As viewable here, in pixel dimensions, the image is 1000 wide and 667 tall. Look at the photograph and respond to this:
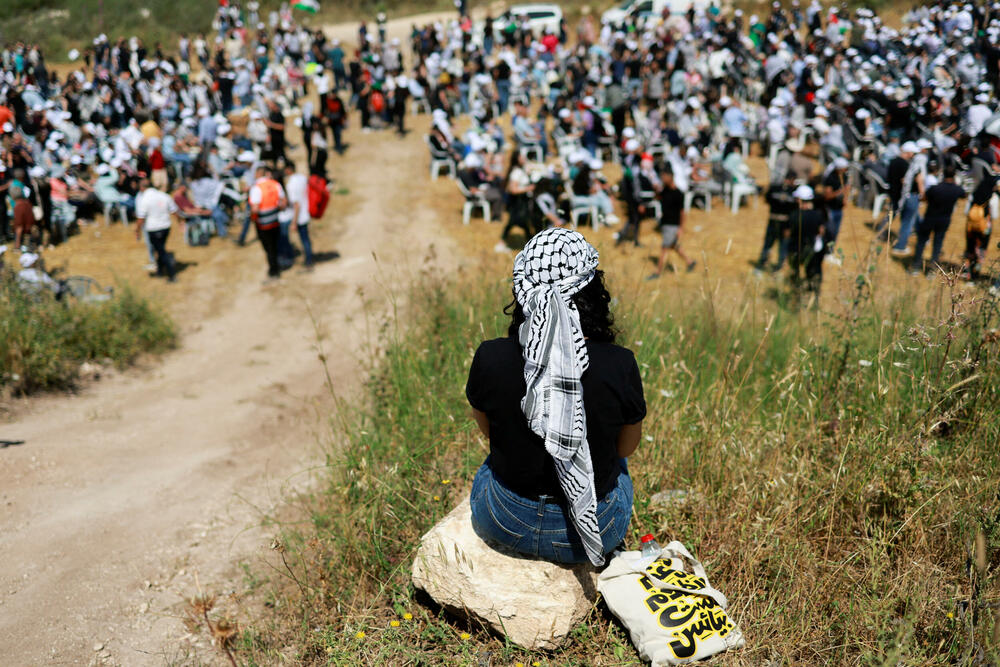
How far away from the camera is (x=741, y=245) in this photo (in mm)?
A: 12109

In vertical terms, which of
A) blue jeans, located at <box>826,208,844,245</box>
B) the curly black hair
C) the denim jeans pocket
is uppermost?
the curly black hair

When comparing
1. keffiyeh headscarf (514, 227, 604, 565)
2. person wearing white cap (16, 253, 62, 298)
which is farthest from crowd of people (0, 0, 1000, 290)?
keffiyeh headscarf (514, 227, 604, 565)

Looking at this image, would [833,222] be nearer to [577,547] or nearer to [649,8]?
[577,547]

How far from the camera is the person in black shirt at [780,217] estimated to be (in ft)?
33.3

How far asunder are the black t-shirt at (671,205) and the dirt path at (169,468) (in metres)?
3.76

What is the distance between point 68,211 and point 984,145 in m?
16.0

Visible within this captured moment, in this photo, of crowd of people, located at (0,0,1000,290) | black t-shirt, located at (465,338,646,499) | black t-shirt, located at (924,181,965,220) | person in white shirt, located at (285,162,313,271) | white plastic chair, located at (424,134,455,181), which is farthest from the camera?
white plastic chair, located at (424,134,455,181)

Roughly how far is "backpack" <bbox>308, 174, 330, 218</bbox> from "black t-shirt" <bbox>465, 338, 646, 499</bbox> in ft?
30.4

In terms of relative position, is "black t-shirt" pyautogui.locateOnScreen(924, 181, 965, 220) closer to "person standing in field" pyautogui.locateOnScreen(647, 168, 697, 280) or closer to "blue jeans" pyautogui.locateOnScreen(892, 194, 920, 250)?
"blue jeans" pyautogui.locateOnScreen(892, 194, 920, 250)

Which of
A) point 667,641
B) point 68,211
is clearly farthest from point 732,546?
point 68,211

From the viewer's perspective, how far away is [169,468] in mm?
5609

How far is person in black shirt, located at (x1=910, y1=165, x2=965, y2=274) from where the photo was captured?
981 cm

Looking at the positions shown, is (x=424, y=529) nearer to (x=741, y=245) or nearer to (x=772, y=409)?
(x=772, y=409)

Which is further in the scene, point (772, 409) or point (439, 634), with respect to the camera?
point (772, 409)
